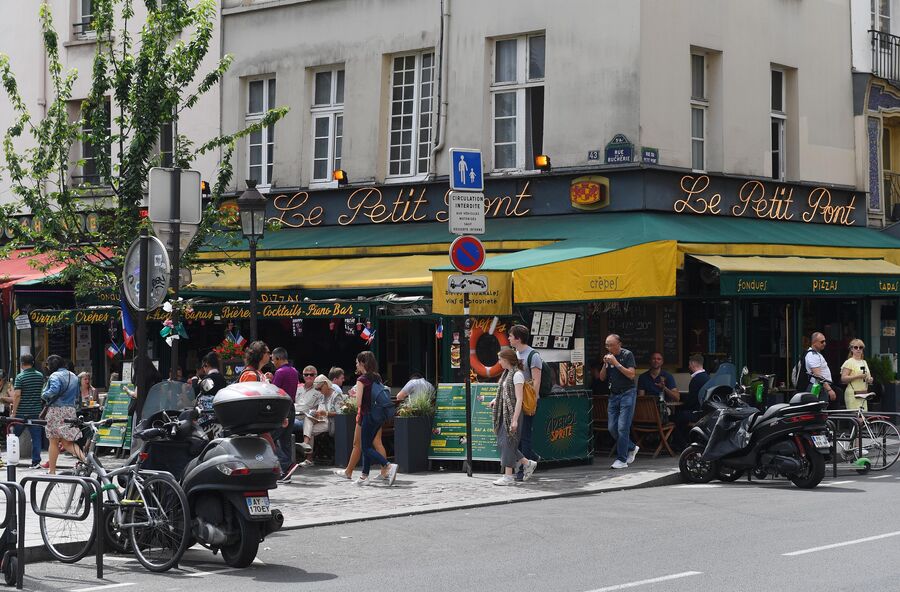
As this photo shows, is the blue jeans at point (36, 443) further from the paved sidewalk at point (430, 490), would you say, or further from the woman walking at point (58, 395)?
the paved sidewalk at point (430, 490)

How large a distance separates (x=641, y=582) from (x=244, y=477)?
9.96ft

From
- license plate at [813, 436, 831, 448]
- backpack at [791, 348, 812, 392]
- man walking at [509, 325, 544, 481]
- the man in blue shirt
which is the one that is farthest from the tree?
license plate at [813, 436, 831, 448]

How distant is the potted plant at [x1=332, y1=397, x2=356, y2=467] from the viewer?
698 inches

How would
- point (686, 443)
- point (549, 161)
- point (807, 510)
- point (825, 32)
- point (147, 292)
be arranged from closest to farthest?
point (147, 292)
point (807, 510)
point (686, 443)
point (549, 161)
point (825, 32)

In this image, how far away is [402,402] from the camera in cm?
1770

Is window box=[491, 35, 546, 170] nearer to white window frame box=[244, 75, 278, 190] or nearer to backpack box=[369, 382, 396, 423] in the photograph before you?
white window frame box=[244, 75, 278, 190]

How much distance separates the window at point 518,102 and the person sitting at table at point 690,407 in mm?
4441

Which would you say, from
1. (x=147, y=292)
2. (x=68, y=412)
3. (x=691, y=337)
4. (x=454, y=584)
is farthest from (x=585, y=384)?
(x=454, y=584)

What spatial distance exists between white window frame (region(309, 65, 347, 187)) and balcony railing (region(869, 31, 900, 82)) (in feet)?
30.5

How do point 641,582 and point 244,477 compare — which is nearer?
point 641,582

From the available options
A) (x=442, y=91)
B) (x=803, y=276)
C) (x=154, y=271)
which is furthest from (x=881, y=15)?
(x=154, y=271)

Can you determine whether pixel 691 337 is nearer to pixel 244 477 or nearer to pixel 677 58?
pixel 677 58

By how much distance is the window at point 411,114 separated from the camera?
74.0 feet

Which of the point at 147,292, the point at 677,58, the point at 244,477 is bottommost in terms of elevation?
the point at 244,477
